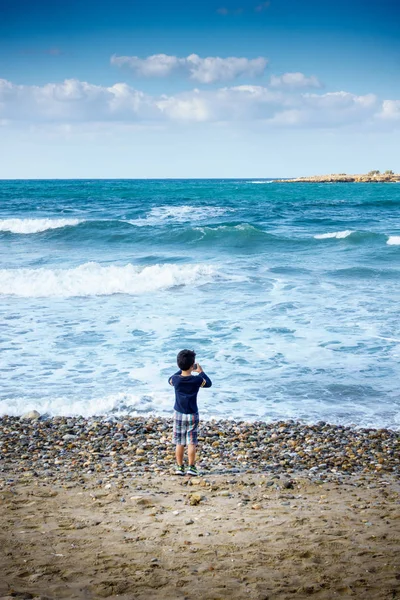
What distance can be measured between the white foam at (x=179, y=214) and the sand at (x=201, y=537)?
28.5 metres

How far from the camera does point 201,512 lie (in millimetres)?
5320

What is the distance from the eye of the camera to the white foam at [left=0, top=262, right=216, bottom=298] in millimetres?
17359

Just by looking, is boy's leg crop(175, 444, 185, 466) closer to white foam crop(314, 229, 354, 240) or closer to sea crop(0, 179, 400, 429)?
sea crop(0, 179, 400, 429)

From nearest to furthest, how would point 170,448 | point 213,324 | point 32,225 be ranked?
point 170,448 → point 213,324 → point 32,225

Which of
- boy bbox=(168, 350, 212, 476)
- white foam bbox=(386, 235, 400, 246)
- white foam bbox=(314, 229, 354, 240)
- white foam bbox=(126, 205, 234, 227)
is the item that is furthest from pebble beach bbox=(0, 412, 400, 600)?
white foam bbox=(126, 205, 234, 227)

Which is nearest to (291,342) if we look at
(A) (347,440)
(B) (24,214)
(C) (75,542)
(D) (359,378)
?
(D) (359,378)

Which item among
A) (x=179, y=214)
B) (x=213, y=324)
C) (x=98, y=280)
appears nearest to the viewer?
(x=213, y=324)

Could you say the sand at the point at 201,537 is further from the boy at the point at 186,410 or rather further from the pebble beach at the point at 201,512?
the boy at the point at 186,410

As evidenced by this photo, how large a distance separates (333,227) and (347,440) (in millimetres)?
27090

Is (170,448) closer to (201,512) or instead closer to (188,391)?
(188,391)

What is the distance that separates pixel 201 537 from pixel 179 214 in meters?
37.4

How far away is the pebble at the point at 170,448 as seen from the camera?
6.48 meters

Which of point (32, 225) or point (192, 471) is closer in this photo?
point (192, 471)

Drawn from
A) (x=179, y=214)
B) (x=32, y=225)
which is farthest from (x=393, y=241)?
(x=32, y=225)
